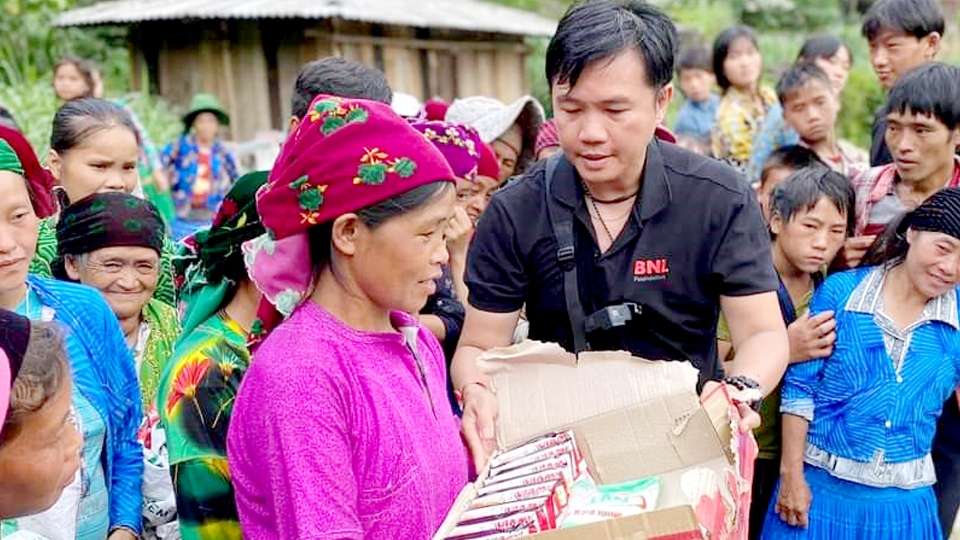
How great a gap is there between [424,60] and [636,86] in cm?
901

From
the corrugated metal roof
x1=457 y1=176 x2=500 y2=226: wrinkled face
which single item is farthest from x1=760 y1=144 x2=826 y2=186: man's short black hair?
the corrugated metal roof

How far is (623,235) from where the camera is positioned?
238 cm

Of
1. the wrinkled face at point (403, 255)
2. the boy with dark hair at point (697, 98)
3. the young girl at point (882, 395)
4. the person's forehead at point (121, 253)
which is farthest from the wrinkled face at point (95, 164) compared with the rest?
the boy with dark hair at point (697, 98)

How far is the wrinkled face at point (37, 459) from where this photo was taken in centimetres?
154

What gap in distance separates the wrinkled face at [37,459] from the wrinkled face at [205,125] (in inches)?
270

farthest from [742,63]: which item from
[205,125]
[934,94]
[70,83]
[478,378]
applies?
[478,378]

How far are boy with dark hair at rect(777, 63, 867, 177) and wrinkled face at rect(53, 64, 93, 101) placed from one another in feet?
15.6

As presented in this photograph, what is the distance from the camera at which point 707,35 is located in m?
15.9

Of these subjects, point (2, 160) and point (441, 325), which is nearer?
point (2, 160)

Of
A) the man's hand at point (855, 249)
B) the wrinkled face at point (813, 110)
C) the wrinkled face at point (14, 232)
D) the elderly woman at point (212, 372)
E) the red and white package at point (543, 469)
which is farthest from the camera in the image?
the wrinkled face at point (813, 110)

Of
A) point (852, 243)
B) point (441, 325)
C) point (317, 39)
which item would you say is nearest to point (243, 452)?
point (441, 325)

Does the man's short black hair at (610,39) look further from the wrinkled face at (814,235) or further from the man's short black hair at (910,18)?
the man's short black hair at (910,18)

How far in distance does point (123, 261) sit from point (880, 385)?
7.41ft

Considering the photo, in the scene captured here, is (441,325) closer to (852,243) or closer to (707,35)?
(852,243)
